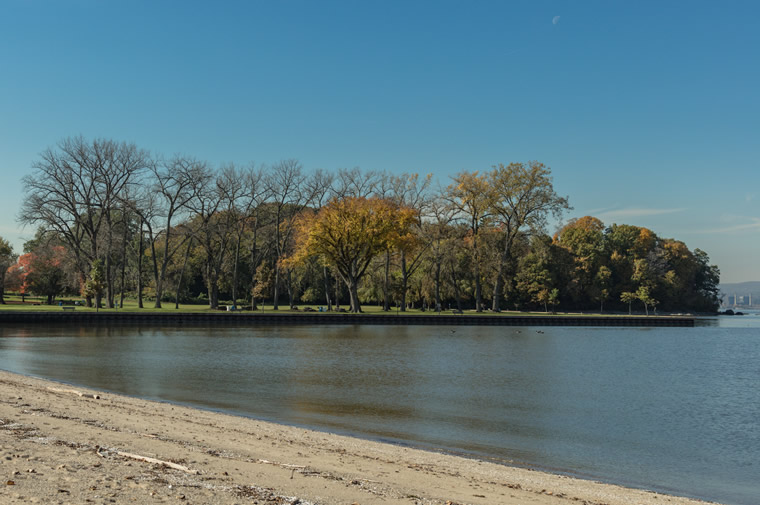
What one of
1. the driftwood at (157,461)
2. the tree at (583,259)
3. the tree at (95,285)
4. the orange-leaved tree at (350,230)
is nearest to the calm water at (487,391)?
the driftwood at (157,461)

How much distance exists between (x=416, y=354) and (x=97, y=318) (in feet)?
114

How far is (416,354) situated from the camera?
37.6 m

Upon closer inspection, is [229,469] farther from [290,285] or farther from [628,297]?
[628,297]

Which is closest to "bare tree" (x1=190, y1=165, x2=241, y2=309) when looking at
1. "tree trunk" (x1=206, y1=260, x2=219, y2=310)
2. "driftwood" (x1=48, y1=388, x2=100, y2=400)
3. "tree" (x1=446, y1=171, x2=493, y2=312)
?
"tree trunk" (x1=206, y1=260, x2=219, y2=310)

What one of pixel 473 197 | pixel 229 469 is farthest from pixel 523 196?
pixel 229 469

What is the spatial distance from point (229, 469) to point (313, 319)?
5673 cm

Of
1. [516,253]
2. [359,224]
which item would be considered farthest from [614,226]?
[359,224]

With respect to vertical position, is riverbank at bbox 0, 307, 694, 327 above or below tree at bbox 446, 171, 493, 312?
below

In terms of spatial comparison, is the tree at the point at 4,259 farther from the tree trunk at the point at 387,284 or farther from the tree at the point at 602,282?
the tree at the point at 602,282

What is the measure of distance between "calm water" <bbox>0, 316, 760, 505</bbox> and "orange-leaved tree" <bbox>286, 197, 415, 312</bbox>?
793 inches

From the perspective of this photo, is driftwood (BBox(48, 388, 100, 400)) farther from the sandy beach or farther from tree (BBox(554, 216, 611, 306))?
tree (BBox(554, 216, 611, 306))

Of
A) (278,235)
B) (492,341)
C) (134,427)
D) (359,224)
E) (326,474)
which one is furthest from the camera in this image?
(278,235)

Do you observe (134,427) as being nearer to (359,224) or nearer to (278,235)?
(359,224)

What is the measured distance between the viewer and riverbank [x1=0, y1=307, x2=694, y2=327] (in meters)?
56.6
